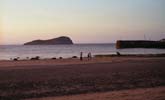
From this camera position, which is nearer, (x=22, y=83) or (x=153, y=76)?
(x=22, y=83)

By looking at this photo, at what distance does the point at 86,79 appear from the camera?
18.0 m

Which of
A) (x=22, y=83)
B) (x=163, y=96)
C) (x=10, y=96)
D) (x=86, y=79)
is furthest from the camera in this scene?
(x=86, y=79)

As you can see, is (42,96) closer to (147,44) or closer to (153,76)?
(153,76)

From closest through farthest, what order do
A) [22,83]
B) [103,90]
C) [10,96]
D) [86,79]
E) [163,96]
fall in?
[163,96]
[10,96]
[103,90]
[22,83]
[86,79]

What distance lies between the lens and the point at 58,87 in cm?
1549

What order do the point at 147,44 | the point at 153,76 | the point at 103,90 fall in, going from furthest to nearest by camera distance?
1. the point at 147,44
2. the point at 153,76
3. the point at 103,90

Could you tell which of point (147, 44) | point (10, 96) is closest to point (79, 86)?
point (10, 96)

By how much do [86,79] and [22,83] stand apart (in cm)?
349

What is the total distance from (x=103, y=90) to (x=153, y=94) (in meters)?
2.63

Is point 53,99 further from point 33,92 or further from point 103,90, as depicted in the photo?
point 103,90

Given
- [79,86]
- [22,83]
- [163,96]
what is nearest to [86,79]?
[79,86]

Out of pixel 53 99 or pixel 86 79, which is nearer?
pixel 53 99

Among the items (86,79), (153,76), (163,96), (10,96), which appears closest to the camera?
(163,96)

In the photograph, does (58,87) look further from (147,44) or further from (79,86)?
(147,44)
